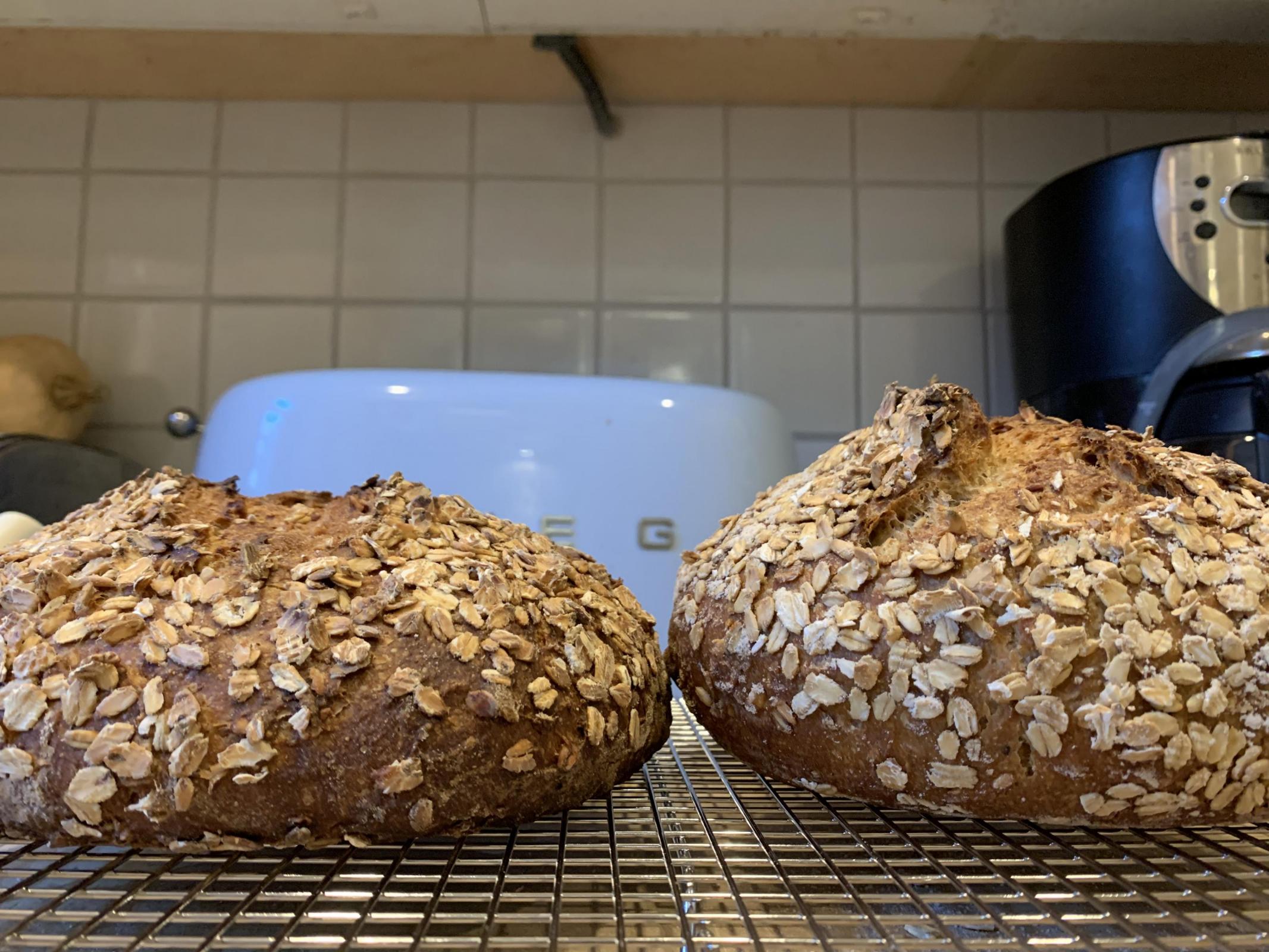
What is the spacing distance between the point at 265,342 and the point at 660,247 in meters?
0.57

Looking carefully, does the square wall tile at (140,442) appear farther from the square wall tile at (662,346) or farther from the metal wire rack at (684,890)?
the metal wire rack at (684,890)

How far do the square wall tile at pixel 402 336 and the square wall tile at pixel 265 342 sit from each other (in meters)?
0.03

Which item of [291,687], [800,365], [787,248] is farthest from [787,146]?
[291,687]

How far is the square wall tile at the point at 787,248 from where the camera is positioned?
131 centimetres

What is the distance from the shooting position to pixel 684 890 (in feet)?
1.27

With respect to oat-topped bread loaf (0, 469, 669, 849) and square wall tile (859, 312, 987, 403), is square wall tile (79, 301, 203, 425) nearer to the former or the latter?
oat-topped bread loaf (0, 469, 669, 849)

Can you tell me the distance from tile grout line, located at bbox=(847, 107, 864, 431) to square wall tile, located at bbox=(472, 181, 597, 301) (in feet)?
1.21

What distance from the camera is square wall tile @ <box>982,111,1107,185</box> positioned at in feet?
4.33

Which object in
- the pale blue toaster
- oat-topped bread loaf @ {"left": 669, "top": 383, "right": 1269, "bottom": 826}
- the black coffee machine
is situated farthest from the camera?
the pale blue toaster

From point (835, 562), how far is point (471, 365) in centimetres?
87

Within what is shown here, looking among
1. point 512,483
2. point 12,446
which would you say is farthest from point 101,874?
point 12,446

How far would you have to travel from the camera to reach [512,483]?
958 mm

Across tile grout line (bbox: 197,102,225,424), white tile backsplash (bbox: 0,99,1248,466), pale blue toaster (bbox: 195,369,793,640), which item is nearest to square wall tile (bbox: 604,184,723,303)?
white tile backsplash (bbox: 0,99,1248,466)

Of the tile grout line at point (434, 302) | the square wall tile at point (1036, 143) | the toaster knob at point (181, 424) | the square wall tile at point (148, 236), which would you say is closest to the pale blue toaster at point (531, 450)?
the toaster knob at point (181, 424)
